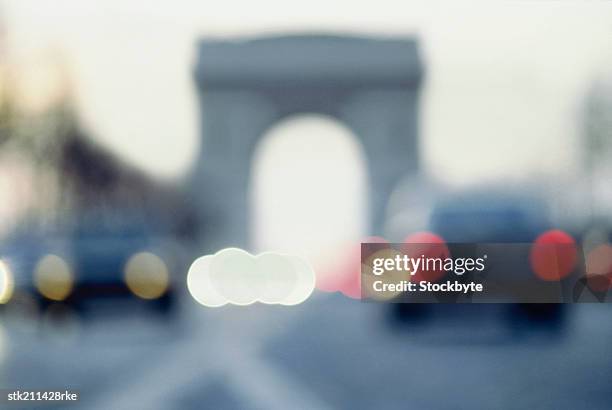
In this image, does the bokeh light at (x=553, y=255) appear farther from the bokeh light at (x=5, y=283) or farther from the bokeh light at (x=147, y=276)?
the bokeh light at (x=5, y=283)

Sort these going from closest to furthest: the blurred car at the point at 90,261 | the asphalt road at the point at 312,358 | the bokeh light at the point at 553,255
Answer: the bokeh light at the point at 553,255 < the asphalt road at the point at 312,358 < the blurred car at the point at 90,261

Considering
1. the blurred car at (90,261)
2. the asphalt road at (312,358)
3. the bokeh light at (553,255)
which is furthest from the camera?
the blurred car at (90,261)

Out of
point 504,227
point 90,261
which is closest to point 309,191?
point 504,227

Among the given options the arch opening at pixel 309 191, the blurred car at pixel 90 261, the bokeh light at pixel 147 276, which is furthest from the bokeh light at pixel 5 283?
the arch opening at pixel 309 191

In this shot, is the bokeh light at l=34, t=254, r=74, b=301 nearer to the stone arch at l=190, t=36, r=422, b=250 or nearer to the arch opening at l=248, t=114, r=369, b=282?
the stone arch at l=190, t=36, r=422, b=250

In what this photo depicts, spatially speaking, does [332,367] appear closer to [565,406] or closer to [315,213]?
[315,213]

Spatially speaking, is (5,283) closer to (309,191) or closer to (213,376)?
(213,376)

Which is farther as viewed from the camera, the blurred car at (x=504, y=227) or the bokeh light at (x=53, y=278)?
the bokeh light at (x=53, y=278)
